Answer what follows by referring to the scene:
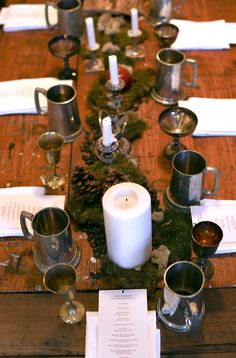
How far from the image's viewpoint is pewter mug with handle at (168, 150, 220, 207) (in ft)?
3.59

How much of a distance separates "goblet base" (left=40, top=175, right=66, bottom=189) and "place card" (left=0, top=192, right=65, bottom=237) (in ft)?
0.13

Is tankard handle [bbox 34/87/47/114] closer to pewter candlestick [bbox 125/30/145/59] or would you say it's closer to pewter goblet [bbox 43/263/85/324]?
pewter candlestick [bbox 125/30/145/59]

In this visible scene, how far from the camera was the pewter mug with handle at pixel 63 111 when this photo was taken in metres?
1.29

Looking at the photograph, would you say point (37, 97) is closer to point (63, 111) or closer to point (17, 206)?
point (63, 111)

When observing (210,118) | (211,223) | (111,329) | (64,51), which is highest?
(64,51)

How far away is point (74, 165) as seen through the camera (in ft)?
4.18

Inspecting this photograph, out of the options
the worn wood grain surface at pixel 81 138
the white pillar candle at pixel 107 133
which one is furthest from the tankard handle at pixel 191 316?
the white pillar candle at pixel 107 133

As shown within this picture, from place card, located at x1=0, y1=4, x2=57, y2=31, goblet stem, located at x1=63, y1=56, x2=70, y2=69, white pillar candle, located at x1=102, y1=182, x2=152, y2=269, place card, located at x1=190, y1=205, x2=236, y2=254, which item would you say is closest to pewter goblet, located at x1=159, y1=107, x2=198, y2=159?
place card, located at x1=190, y1=205, x2=236, y2=254

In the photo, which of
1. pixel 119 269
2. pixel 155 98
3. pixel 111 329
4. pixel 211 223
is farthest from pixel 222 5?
pixel 111 329

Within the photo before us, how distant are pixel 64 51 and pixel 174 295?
3.31ft

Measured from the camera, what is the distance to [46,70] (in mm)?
1590

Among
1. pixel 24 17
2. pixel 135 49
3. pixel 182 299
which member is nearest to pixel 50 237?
pixel 182 299

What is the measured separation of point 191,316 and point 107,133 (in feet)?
1.64

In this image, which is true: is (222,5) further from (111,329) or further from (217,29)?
(111,329)
